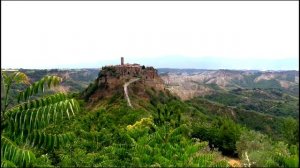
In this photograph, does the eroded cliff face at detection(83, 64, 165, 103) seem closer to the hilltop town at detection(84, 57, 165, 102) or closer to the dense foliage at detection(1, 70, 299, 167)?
the hilltop town at detection(84, 57, 165, 102)

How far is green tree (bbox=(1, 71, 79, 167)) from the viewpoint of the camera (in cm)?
1230

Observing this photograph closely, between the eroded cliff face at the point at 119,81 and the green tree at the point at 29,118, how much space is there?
9640cm

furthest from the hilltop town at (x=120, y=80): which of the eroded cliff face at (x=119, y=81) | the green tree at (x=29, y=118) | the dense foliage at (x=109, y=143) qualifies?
the green tree at (x=29, y=118)

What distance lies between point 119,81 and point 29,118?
10686cm

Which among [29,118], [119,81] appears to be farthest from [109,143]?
[119,81]

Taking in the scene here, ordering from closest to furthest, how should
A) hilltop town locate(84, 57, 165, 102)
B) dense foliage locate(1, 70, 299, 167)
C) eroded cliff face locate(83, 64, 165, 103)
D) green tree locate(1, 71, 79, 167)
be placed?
green tree locate(1, 71, 79, 167)
dense foliage locate(1, 70, 299, 167)
eroded cliff face locate(83, 64, 165, 103)
hilltop town locate(84, 57, 165, 102)

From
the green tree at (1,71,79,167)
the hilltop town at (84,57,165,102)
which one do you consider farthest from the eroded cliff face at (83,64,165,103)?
the green tree at (1,71,79,167)

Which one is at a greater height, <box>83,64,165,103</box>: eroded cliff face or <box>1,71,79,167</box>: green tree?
<box>1,71,79,167</box>: green tree

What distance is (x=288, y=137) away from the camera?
7331 centimetres

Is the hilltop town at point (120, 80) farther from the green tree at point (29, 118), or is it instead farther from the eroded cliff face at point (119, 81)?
the green tree at point (29, 118)

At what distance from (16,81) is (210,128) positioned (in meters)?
50.8

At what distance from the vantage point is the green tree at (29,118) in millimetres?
12305

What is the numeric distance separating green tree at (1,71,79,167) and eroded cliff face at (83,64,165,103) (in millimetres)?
96396

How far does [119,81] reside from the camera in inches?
4695
